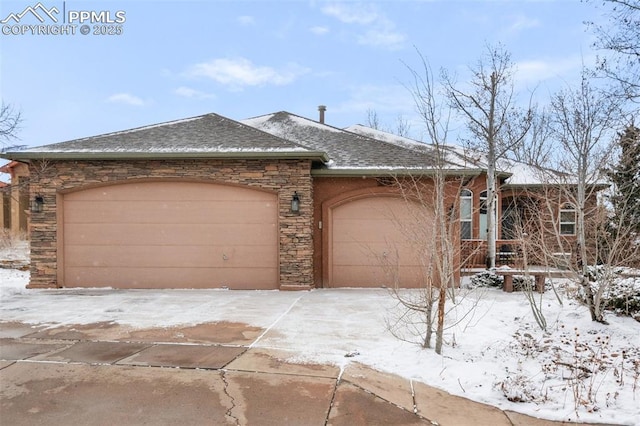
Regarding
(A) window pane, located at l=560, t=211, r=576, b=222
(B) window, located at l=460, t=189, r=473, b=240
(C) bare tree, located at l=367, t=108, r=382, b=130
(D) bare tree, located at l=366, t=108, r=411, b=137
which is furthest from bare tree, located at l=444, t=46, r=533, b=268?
(C) bare tree, located at l=367, t=108, r=382, b=130

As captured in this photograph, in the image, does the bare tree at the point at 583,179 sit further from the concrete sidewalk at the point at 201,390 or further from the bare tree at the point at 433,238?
the concrete sidewalk at the point at 201,390

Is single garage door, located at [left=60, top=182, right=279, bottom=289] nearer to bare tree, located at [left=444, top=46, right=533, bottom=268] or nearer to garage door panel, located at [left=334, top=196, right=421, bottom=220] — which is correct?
garage door panel, located at [left=334, top=196, right=421, bottom=220]

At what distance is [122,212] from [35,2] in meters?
4.78

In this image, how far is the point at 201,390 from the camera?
364 centimetres

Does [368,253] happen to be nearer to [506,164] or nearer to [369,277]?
[369,277]

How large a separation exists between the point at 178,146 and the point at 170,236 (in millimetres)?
2090

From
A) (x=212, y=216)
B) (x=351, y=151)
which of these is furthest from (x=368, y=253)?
(x=212, y=216)

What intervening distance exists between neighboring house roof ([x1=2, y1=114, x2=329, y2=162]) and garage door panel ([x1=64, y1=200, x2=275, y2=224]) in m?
1.11

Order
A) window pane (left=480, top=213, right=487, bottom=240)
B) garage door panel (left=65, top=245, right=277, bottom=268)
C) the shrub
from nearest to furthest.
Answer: garage door panel (left=65, top=245, right=277, bottom=268) → the shrub → window pane (left=480, top=213, right=487, bottom=240)

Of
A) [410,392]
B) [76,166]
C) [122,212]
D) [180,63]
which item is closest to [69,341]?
[410,392]

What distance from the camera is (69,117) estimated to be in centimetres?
1286

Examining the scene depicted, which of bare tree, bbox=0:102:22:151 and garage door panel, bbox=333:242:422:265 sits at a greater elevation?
bare tree, bbox=0:102:22:151

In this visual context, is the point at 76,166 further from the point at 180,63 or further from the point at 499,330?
the point at 499,330

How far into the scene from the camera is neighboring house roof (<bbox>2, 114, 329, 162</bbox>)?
8.88 metres
